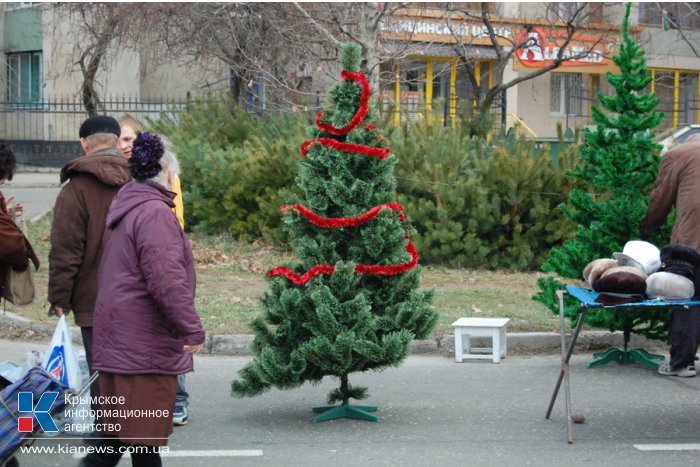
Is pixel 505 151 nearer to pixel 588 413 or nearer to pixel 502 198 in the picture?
pixel 502 198

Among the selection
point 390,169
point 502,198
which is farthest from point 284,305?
point 502,198

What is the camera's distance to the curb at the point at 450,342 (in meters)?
8.95

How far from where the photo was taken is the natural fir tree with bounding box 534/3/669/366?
832cm

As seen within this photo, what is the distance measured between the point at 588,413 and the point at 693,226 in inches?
66.4

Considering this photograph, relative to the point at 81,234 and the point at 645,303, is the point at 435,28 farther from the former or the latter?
the point at 81,234

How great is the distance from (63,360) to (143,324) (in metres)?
1.35

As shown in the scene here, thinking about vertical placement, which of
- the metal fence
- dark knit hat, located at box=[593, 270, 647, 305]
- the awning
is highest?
the awning

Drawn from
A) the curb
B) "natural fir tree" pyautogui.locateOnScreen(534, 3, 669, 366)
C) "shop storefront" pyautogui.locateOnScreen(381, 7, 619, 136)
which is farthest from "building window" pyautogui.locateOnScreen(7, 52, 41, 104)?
"natural fir tree" pyautogui.locateOnScreen(534, 3, 669, 366)

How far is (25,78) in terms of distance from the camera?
36000 millimetres

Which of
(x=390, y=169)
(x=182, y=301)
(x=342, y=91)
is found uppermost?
(x=342, y=91)

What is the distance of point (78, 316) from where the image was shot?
570cm

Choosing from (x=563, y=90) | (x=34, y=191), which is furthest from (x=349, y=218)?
(x=563, y=90)

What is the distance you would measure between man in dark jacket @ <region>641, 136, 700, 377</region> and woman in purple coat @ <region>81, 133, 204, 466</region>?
4.47m

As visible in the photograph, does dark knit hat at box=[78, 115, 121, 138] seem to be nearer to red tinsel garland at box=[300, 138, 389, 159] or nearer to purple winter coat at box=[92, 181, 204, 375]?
red tinsel garland at box=[300, 138, 389, 159]
